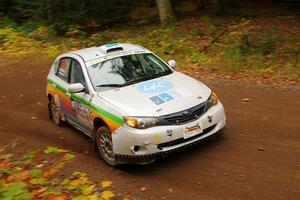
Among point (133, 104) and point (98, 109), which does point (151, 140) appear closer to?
point (133, 104)

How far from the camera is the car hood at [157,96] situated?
711 centimetres

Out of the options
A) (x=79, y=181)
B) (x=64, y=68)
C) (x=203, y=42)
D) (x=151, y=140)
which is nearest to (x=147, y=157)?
(x=151, y=140)

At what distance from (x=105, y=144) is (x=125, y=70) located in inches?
60.9

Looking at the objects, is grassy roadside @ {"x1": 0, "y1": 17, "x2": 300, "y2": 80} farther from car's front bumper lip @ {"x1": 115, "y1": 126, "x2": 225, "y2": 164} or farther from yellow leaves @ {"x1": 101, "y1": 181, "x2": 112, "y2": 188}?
yellow leaves @ {"x1": 101, "y1": 181, "x2": 112, "y2": 188}

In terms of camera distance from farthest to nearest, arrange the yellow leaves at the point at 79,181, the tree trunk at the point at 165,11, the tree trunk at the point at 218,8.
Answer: the tree trunk at the point at 218,8 < the tree trunk at the point at 165,11 < the yellow leaves at the point at 79,181

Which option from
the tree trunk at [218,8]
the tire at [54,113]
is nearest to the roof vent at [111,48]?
the tire at [54,113]

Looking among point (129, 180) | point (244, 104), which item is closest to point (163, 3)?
point (244, 104)

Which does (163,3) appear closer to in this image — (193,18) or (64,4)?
(193,18)

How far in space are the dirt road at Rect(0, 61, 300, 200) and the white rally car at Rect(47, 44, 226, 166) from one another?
375 millimetres

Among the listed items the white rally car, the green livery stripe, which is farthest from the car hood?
the green livery stripe

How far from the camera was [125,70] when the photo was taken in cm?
845

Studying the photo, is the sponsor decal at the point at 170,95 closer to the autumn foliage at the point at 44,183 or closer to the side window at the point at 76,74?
the autumn foliage at the point at 44,183

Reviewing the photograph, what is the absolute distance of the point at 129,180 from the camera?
716cm

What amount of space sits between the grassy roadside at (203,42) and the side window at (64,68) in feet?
17.3
